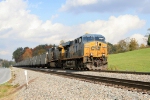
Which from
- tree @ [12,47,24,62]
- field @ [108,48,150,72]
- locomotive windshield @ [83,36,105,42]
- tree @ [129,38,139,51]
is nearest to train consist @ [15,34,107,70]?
locomotive windshield @ [83,36,105,42]

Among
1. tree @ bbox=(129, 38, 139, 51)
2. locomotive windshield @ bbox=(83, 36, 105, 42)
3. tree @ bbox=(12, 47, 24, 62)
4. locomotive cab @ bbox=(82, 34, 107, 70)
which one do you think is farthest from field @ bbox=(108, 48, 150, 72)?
tree @ bbox=(12, 47, 24, 62)

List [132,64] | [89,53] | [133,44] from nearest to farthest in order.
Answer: [89,53], [132,64], [133,44]

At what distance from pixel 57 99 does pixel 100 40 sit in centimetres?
1517

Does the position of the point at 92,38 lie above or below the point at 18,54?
below

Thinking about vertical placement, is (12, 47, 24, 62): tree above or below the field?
above

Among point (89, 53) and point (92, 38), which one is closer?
point (89, 53)

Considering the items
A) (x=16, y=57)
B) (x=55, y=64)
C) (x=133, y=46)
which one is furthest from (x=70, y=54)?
(x=16, y=57)

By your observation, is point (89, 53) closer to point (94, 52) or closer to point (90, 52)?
point (90, 52)

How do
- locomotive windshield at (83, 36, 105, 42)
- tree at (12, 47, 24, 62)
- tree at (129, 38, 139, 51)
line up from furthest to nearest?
1. tree at (12, 47, 24, 62)
2. tree at (129, 38, 139, 51)
3. locomotive windshield at (83, 36, 105, 42)

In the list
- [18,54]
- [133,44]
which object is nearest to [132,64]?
[133,44]

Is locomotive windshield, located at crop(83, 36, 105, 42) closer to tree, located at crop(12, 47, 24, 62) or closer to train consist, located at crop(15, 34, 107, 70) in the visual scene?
train consist, located at crop(15, 34, 107, 70)

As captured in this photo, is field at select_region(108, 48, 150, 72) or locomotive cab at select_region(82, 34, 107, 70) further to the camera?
field at select_region(108, 48, 150, 72)

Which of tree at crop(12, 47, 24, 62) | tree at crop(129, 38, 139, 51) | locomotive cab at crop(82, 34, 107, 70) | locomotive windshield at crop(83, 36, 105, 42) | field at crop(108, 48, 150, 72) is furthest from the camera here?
tree at crop(12, 47, 24, 62)

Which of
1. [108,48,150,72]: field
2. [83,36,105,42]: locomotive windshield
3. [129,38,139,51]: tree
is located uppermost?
[129,38,139,51]: tree
